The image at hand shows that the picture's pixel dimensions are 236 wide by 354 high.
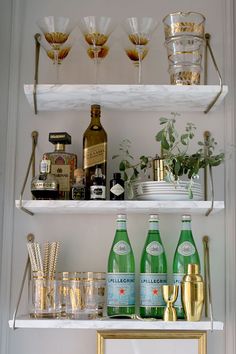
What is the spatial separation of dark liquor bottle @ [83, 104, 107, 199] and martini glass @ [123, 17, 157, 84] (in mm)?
181

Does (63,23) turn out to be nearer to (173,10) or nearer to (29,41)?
(29,41)

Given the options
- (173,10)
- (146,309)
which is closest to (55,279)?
(146,309)

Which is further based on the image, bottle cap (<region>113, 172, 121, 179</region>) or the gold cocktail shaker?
bottle cap (<region>113, 172, 121, 179</region>)

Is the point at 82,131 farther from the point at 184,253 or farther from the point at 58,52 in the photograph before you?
the point at 184,253

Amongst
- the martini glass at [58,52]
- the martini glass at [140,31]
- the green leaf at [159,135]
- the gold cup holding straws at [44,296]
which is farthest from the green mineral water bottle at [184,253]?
the martini glass at [58,52]

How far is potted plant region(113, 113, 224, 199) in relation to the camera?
174 cm

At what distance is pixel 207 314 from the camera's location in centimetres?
183

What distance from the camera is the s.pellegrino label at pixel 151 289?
5.62ft

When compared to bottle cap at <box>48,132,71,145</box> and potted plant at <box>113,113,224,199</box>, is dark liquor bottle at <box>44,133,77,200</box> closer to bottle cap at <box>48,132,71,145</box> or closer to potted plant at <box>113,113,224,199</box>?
bottle cap at <box>48,132,71,145</box>

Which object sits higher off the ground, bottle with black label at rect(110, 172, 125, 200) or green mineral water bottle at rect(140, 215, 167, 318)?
bottle with black label at rect(110, 172, 125, 200)

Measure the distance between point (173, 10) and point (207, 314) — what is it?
959 millimetres

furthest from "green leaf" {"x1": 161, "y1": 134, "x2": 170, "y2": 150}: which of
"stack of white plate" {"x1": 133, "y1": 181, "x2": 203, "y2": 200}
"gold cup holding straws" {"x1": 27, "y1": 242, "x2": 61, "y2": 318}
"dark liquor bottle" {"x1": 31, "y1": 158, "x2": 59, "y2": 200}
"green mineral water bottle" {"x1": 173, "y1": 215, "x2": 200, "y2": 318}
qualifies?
"gold cup holding straws" {"x1": 27, "y1": 242, "x2": 61, "y2": 318}

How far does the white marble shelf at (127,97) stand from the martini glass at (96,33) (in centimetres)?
8

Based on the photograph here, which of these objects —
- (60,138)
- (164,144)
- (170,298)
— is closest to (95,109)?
(60,138)
